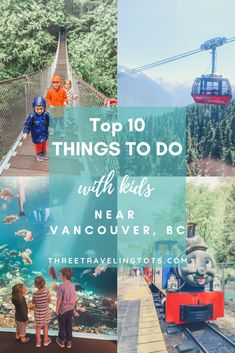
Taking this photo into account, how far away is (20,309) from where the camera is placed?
315 centimetres

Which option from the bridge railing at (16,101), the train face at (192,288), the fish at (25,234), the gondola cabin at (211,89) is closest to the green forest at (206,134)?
the gondola cabin at (211,89)

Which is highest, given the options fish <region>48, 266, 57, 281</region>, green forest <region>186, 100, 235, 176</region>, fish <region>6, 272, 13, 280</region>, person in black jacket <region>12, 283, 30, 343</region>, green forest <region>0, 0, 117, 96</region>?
green forest <region>0, 0, 117, 96</region>

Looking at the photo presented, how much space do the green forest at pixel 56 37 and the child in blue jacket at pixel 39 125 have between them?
7.9 inches

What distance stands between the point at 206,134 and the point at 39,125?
0.88 m

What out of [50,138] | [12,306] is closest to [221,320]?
[12,306]

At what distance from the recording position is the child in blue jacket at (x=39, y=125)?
3.13 m

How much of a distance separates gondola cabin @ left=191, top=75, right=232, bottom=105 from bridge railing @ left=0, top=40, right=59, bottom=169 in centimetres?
76

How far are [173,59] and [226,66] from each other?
275 millimetres

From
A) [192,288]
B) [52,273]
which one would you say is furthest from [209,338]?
[52,273]

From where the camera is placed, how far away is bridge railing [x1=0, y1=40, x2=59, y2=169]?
3133 mm

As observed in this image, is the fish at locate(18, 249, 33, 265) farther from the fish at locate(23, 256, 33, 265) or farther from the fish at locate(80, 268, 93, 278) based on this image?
the fish at locate(80, 268, 93, 278)

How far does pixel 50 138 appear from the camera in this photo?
312cm

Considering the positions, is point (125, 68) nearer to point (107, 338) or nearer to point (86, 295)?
point (86, 295)

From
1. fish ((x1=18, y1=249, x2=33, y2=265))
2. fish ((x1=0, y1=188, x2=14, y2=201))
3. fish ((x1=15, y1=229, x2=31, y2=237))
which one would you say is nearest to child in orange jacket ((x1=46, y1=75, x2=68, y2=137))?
fish ((x1=0, y1=188, x2=14, y2=201))
